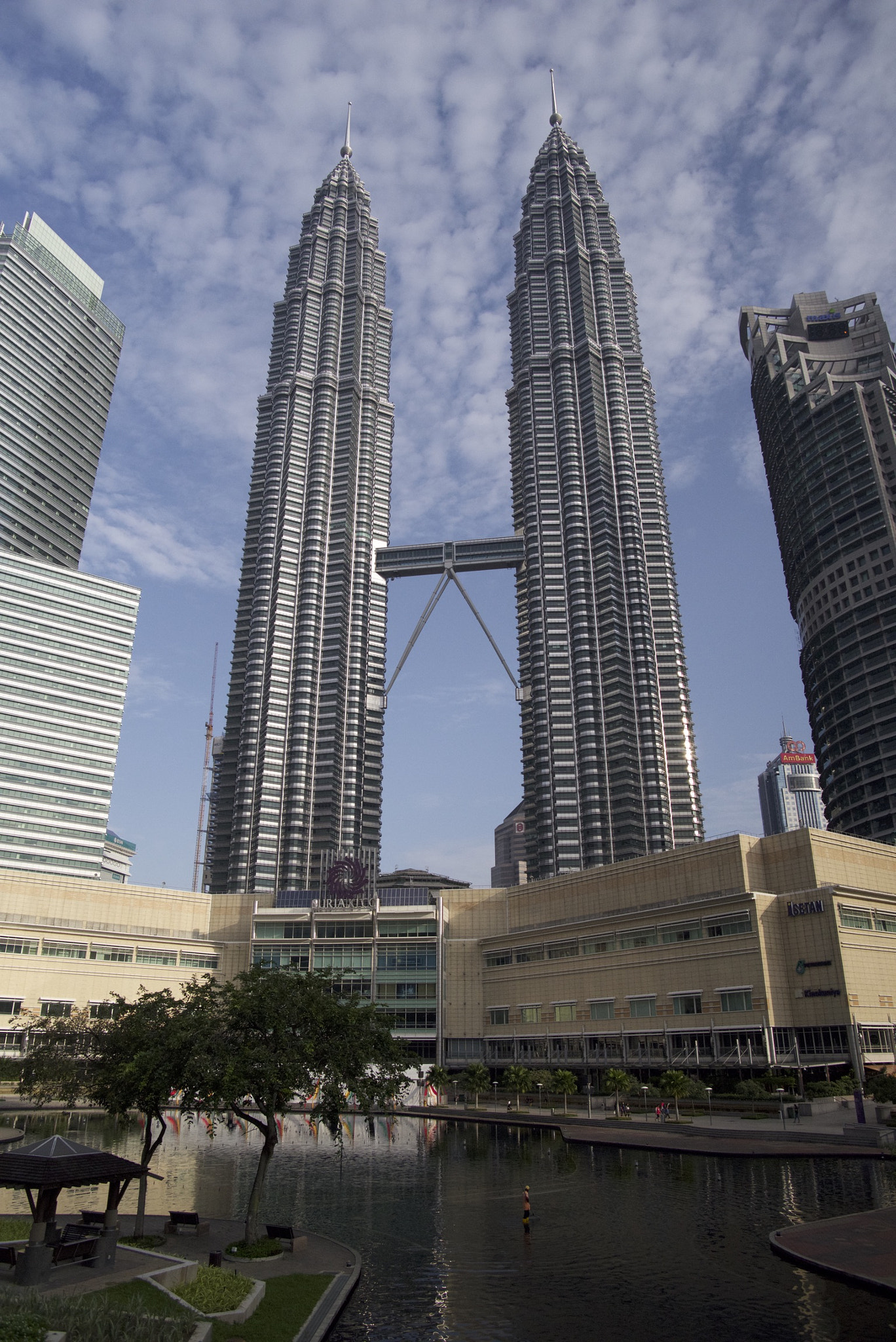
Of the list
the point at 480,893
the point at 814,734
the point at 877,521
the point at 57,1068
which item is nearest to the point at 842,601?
the point at 877,521

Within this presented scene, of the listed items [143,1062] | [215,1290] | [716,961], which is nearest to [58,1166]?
[215,1290]

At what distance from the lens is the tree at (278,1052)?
1227 inches

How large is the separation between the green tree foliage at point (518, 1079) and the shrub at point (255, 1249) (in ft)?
203

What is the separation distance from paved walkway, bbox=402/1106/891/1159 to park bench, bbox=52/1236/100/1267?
38491mm

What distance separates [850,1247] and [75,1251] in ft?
83.4

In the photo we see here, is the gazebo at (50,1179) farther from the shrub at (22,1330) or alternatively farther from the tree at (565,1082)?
the tree at (565,1082)

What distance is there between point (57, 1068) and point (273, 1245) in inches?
2006

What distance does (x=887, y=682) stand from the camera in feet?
580

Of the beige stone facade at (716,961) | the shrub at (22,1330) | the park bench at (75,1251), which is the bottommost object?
the park bench at (75,1251)

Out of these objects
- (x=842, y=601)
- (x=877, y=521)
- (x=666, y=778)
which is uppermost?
(x=877, y=521)

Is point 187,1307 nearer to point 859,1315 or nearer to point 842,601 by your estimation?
point 859,1315

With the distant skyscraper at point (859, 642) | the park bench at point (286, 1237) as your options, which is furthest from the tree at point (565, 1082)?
the distant skyscraper at point (859, 642)

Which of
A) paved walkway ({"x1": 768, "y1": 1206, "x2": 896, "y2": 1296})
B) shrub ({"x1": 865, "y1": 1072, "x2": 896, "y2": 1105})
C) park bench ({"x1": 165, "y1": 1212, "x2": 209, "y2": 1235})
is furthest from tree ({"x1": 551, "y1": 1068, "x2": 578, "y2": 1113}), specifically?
park bench ({"x1": 165, "y1": 1212, "x2": 209, "y2": 1235})

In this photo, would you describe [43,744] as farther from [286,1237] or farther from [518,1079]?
[286,1237]
